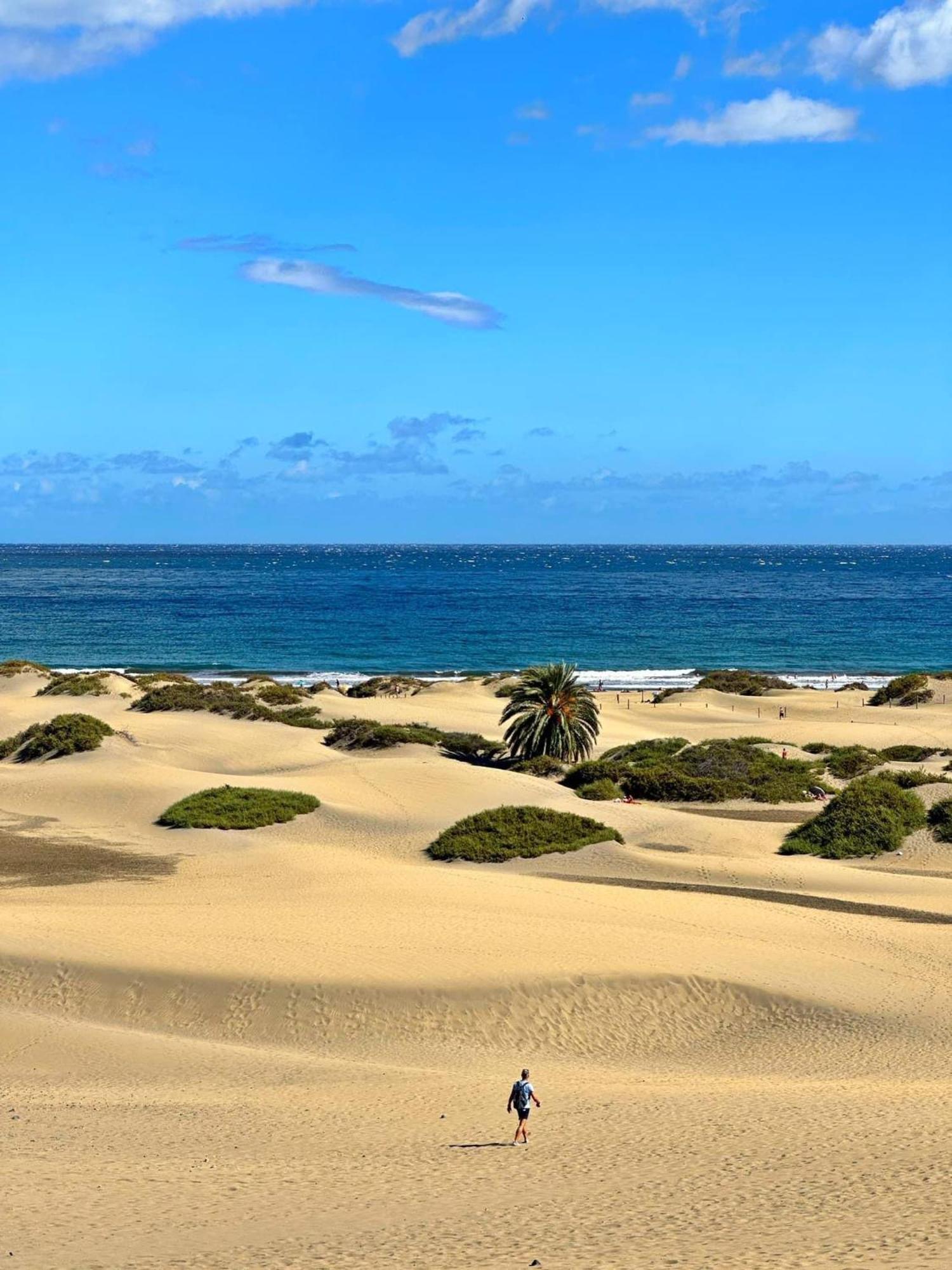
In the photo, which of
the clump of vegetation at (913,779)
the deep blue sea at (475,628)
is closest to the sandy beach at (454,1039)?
the clump of vegetation at (913,779)

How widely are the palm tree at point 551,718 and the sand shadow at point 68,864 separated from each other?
49.3ft

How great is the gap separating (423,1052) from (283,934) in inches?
197

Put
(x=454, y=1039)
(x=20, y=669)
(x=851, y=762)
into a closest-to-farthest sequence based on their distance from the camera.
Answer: (x=454, y=1039), (x=851, y=762), (x=20, y=669)

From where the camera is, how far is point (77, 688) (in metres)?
53.8

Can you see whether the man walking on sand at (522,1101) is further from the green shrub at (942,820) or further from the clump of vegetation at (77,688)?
the clump of vegetation at (77,688)

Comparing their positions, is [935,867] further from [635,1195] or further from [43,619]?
[43,619]

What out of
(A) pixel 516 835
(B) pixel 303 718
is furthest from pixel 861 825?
(B) pixel 303 718

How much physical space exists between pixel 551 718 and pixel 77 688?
77.1ft

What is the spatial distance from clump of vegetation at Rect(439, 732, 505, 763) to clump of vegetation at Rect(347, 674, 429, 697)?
53.9ft

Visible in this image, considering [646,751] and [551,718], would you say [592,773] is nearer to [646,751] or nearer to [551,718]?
[551,718]

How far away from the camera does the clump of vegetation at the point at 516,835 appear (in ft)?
95.0

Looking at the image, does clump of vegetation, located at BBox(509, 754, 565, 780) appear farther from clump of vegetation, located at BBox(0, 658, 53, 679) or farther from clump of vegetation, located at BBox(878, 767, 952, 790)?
clump of vegetation, located at BBox(0, 658, 53, 679)

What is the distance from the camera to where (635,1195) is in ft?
39.0

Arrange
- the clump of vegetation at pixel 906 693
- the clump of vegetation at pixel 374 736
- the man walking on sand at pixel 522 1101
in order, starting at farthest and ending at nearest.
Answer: the clump of vegetation at pixel 906 693 < the clump of vegetation at pixel 374 736 < the man walking on sand at pixel 522 1101
